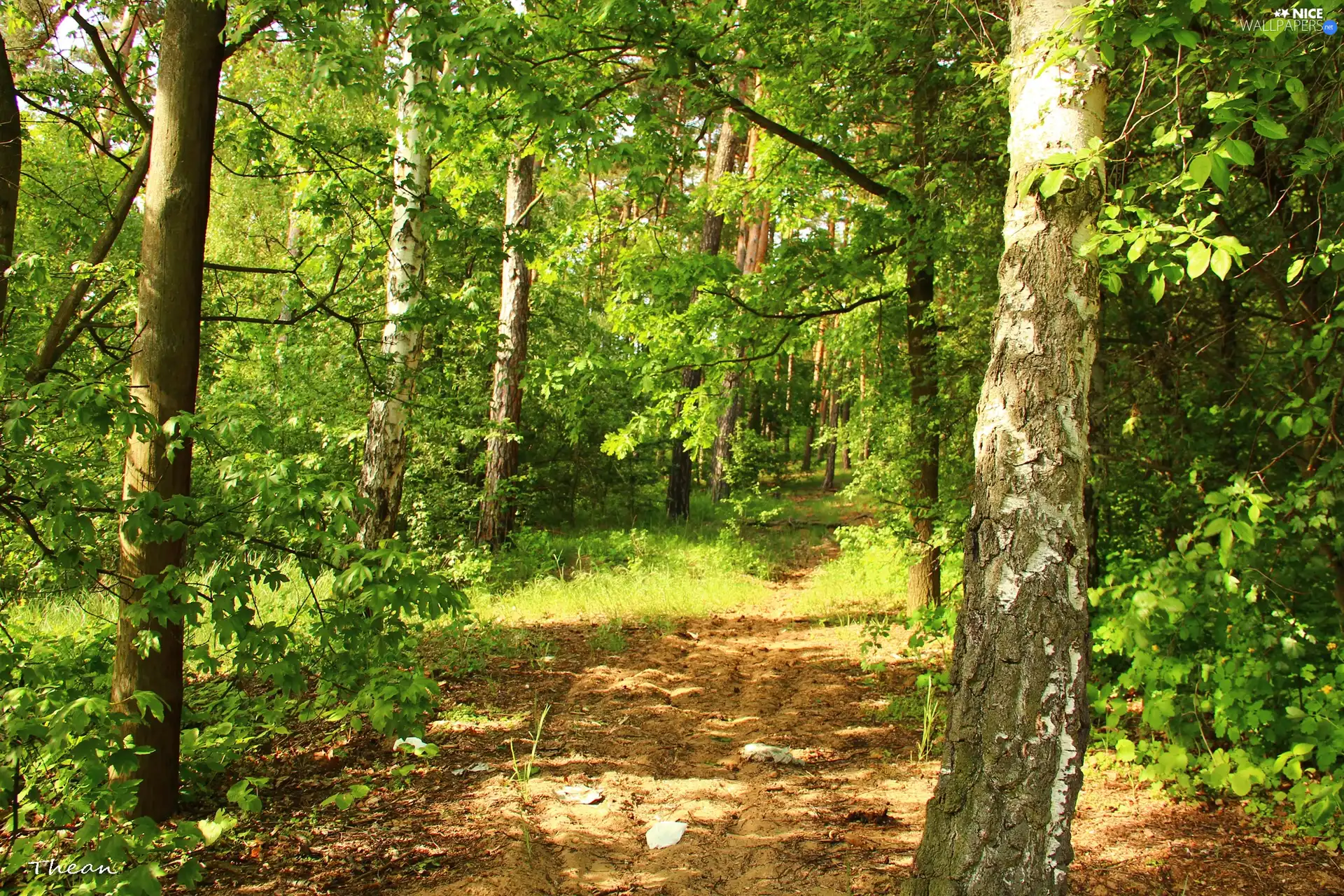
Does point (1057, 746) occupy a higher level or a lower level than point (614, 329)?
lower

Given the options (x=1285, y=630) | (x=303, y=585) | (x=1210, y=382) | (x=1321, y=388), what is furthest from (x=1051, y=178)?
(x=303, y=585)

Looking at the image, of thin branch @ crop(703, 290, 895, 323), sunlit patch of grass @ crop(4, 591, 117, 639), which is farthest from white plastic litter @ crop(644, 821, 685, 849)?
sunlit patch of grass @ crop(4, 591, 117, 639)

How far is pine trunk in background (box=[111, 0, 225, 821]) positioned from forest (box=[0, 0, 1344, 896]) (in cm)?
2

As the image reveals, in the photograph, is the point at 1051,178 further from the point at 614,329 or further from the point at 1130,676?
the point at 614,329

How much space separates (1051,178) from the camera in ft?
7.73

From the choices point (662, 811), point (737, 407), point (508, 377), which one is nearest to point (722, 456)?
point (737, 407)

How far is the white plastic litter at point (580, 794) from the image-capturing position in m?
4.19

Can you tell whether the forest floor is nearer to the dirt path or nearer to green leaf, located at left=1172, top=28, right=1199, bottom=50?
the dirt path

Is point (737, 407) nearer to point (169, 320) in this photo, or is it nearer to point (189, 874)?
point (169, 320)

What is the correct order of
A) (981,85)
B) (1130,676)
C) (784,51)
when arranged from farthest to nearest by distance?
(784,51) < (981,85) < (1130,676)

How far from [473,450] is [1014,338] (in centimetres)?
1061

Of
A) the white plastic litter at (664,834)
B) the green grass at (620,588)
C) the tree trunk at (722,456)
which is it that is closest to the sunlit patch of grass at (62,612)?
the green grass at (620,588)

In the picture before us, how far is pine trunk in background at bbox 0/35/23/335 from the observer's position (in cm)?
402

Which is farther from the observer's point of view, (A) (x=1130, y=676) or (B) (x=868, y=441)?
(B) (x=868, y=441)
